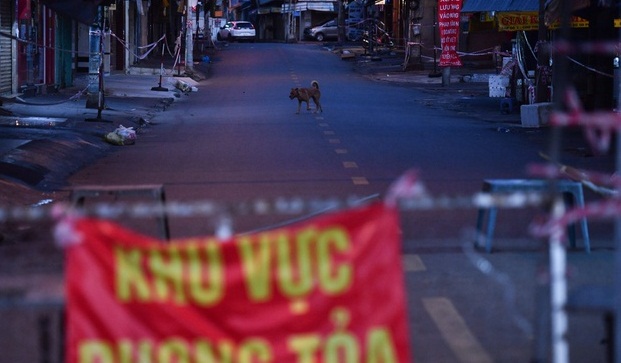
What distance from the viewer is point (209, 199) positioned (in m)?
12.3

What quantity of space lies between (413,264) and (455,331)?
6.87ft

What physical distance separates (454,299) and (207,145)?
10693 millimetres

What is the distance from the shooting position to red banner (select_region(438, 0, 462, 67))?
3369 cm

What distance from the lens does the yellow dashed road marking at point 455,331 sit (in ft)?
21.2

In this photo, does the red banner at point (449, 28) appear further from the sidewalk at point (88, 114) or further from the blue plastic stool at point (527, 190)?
the blue plastic stool at point (527, 190)

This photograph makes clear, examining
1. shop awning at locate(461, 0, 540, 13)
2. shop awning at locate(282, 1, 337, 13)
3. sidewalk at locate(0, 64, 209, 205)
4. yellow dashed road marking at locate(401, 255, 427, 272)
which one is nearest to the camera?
yellow dashed road marking at locate(401, 255, 427, 272)

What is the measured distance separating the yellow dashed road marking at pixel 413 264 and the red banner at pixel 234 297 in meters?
4.31

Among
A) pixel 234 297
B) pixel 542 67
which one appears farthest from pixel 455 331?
pixel 542 67

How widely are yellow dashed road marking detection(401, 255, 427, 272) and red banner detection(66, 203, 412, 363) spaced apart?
4305 mm

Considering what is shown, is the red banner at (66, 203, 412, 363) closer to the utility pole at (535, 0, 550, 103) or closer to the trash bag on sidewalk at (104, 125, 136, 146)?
the trash bag on sidewalk at (104, 125, 136, 146)

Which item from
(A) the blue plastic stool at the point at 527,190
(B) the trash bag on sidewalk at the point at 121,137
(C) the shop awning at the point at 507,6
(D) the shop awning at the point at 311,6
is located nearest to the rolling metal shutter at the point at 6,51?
(B) the trash bag on sidewalk at the point at 121,137

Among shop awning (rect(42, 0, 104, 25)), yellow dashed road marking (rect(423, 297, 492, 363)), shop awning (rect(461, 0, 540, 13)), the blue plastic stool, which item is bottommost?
yellow dashed road marking (rect(423, 297, 492, 363))

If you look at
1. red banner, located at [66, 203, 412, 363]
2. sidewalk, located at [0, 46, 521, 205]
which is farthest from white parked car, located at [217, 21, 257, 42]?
red banner, located at [66, 203, 412, 363]

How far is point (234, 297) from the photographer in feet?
14.7
